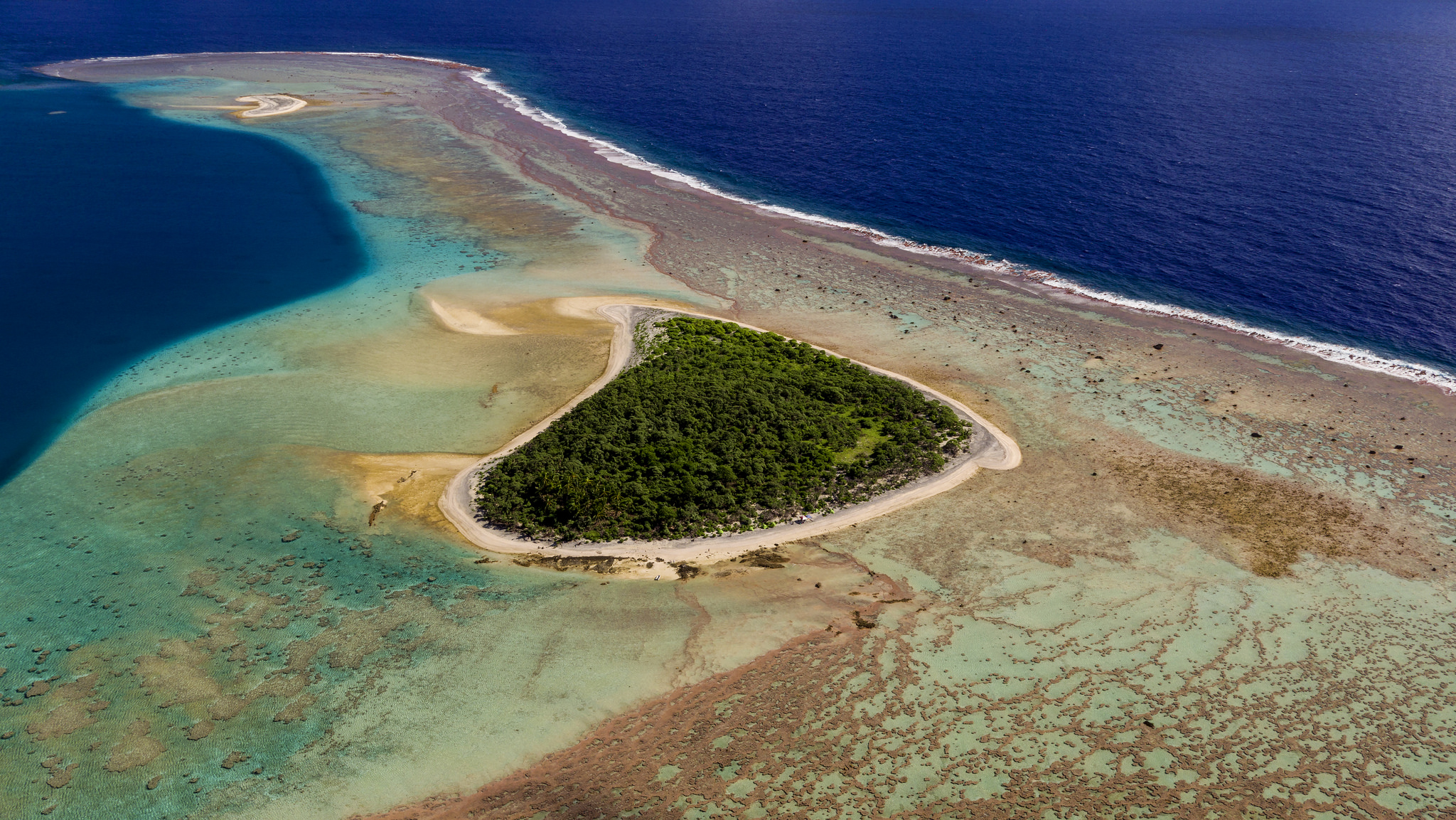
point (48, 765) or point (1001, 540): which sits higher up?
point (1001, 540)

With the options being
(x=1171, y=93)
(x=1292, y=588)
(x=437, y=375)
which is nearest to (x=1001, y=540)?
(x=1292, y=588)

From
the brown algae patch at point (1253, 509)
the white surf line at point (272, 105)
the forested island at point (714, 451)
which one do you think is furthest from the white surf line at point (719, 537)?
the white surf line at point (272, 105)

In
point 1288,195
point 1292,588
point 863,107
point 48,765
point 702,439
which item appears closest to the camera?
point 48,765

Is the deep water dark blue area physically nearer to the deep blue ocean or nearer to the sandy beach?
the deep blue ocean

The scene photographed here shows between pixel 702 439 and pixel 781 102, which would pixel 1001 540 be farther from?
pixel 781 102

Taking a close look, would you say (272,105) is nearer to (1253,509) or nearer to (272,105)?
(272,105)

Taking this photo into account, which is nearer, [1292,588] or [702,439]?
[1292,588]
